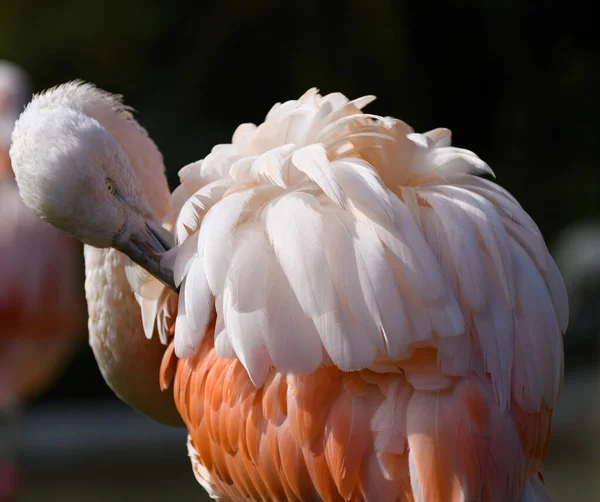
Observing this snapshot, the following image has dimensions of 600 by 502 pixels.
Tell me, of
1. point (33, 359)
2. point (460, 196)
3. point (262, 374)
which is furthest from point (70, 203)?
point (33, 359)

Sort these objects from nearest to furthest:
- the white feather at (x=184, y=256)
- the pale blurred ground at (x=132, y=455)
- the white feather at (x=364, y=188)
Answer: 1. the white feather at (x=364, y=188)
2. the white feather at (x=184, y=256)
3. the pale blurred ground at (x=132, y=455)

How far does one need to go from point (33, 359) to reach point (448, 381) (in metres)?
3.59

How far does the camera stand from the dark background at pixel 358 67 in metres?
7.70

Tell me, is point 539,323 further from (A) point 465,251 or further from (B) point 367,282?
(B) point 367,282

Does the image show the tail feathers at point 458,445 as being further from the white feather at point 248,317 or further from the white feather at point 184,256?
the white feather at point 184,256

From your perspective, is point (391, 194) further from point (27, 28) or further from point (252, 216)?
point (27, 28)

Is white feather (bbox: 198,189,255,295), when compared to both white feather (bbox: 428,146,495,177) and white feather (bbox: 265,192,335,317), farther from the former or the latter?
white feather (bbox: 428,146,495,177)

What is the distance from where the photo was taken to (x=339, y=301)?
192 cm

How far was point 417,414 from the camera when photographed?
1.90 m

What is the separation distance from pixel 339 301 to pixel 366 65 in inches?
243

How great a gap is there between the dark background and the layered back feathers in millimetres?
5345

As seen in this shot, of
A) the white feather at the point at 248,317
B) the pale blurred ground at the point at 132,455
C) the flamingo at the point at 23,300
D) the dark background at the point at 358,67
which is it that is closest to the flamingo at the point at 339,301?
the white feather at the point at 248,317

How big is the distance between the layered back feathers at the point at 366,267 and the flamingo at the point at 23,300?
2795 mm

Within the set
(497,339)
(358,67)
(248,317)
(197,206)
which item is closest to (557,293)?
(497,339)
